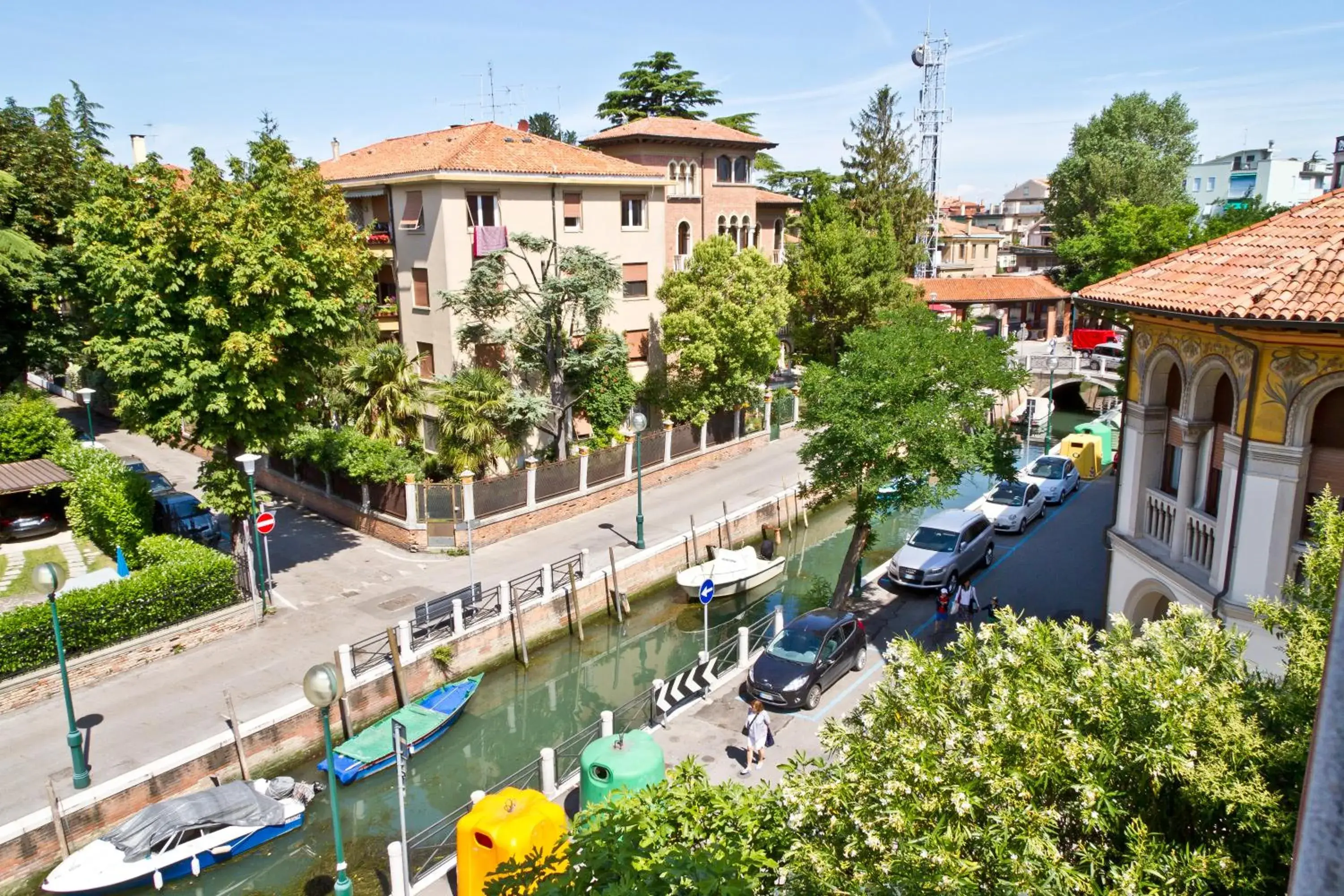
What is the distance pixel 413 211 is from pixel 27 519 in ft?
47.9

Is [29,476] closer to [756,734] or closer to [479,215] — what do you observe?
[479,215]

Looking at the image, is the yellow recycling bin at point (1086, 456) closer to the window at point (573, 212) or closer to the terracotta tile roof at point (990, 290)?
the window at point (573, 212)

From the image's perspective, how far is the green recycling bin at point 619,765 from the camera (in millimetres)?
12641

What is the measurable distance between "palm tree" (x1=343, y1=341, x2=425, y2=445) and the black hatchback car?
1475 centimetres

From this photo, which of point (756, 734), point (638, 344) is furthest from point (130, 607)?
point (638, 344)

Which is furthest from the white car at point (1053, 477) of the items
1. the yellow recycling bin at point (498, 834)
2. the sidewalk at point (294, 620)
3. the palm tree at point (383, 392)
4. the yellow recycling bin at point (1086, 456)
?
the yellow recycling bin at point (498, 834)

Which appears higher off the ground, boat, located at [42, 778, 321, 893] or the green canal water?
boat, located at [42, 778, 321, 893]

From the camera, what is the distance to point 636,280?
34438mm

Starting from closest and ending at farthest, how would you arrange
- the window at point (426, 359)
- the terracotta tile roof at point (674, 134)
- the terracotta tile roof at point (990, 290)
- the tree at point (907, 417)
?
the tree at point (907, 417)
the window at point (426, 359)
the terracotta tile roof at point (674, 134)
the terracotta tile roof at point (990, 290)

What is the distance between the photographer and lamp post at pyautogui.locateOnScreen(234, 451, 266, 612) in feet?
60.4

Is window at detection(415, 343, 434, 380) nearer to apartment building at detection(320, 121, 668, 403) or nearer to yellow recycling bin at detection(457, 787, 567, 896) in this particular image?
apartment building at detection(320, 121, 668, 403)

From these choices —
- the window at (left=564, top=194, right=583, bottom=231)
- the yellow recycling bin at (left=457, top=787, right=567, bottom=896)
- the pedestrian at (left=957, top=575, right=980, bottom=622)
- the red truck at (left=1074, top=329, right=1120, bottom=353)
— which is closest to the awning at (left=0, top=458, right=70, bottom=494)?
the window at (left=564, top=194, right=583, bottom=231)

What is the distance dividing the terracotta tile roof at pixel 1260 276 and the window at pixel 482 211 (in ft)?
66.9

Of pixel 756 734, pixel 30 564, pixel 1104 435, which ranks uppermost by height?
pixel 1104 435
